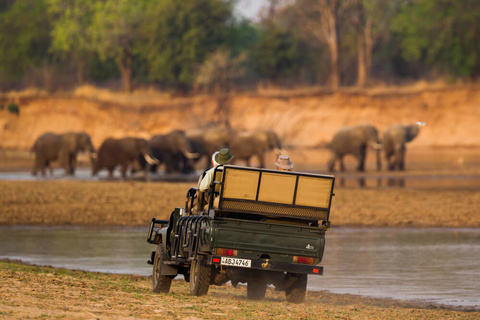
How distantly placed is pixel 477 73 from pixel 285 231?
5465cm

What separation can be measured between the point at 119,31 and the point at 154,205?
4608cm

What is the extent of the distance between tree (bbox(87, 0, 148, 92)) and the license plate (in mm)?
61195

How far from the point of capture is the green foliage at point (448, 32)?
202ft

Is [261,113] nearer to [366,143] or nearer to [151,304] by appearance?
[366,143]

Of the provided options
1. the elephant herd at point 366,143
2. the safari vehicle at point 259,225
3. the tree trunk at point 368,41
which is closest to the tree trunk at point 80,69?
the tree trunk at point 368,41

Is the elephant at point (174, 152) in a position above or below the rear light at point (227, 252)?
above

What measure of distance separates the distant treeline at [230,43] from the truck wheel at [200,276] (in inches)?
2077

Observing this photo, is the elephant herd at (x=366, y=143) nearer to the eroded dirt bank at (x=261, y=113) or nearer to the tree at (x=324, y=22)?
the eroded dirt bank at (x=261, y=113)

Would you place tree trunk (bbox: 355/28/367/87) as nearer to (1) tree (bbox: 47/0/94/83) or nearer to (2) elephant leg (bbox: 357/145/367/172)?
(2) elephant leg (bbox: 357/145/367/172)

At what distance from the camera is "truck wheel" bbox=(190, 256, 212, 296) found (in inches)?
449

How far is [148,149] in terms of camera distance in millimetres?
42844

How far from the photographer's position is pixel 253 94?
67375 millimetres

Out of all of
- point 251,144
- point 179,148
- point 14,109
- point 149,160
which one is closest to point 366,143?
point 251,144

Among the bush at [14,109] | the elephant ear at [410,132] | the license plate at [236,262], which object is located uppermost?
the bush at [14,109]
